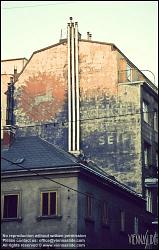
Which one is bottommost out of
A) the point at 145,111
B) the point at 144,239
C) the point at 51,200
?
the point at 144,239

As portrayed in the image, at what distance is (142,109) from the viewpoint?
1398 inches

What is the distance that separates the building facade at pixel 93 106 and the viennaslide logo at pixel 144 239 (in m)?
2.89

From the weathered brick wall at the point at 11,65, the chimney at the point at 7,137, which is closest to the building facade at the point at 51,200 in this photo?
the chimney at the point at 7,137

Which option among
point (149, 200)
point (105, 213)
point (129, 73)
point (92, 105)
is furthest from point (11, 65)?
point (105, 213)

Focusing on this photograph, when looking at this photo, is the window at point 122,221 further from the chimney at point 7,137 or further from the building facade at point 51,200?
the chimney at point 7,137

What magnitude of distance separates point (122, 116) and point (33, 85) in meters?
7.38

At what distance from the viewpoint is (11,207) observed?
26.0 m

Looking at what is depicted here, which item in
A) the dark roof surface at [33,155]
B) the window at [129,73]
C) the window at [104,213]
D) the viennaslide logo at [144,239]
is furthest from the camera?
the window at [129,73]

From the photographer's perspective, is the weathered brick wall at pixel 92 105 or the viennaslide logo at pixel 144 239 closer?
the viennaslide logo at pixel 144 239

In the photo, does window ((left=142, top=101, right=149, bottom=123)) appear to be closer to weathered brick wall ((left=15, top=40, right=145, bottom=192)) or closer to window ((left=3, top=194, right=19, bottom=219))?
weathered brick wall ((left=15, top=40, right=145, bottom=192))

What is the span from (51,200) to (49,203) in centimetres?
18

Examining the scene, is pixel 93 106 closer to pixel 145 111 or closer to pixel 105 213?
pixel 145 111

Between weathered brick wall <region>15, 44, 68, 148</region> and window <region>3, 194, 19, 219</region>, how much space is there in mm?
10204

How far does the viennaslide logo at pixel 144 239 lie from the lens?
31406mm
